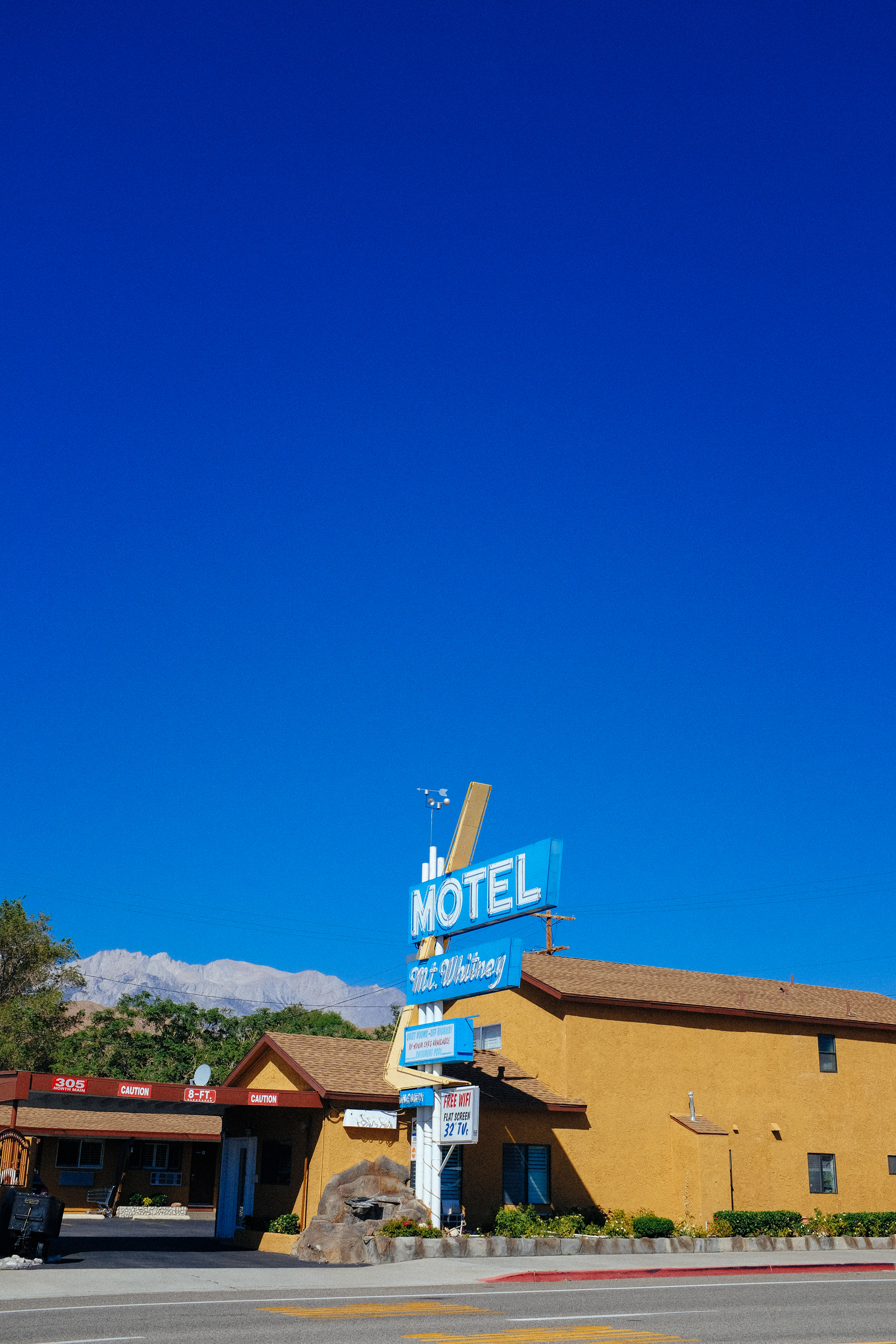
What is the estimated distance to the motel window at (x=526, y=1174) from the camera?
1169 inches

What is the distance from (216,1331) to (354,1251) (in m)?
11.0

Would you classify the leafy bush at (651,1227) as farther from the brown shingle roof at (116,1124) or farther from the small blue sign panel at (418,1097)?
the brown shingle roof at (116,1124)

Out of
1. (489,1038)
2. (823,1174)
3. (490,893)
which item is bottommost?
(823,1174)

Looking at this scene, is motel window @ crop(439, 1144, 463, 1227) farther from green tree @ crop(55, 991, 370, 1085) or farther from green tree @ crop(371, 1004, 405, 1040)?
green tree @ crop(371, 1004, 405, 1040)

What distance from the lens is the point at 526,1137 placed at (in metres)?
30.3

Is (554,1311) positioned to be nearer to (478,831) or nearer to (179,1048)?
(478,831)

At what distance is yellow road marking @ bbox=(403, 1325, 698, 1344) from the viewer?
13.8 meters

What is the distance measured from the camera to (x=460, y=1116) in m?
26.1

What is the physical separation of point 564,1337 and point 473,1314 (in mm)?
2463

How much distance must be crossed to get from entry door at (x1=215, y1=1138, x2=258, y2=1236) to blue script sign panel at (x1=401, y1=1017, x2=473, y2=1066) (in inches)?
262

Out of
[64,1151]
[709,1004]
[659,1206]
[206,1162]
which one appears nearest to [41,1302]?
[659,1206]

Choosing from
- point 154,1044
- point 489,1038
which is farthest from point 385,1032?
point 489,1038

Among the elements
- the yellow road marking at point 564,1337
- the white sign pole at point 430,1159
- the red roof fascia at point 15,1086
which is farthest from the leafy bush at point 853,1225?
the red roof fascia at point 15,1086

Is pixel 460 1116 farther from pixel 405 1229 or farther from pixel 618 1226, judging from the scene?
pixel 618 1226
